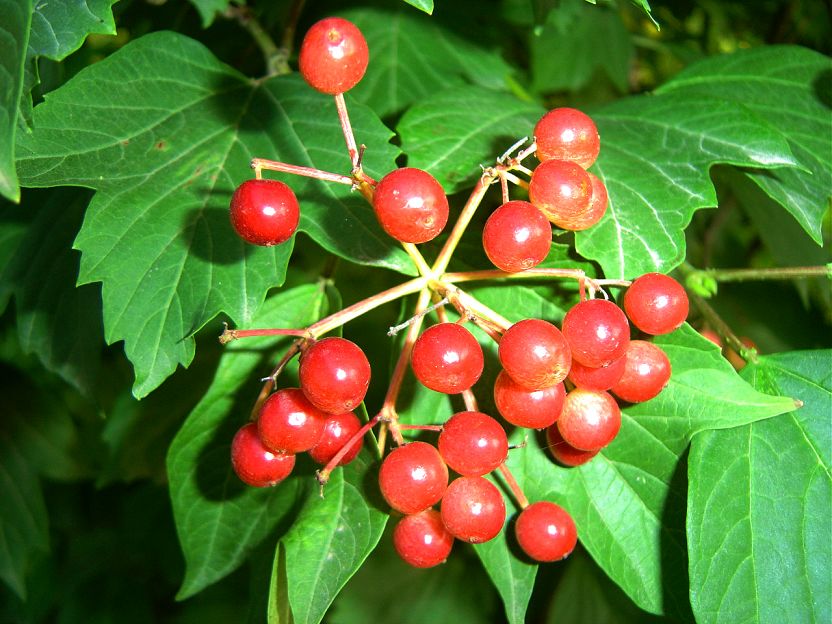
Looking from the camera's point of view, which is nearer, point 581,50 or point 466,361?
point 466,361

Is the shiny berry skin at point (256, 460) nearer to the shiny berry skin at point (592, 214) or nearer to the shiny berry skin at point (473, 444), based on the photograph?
the shiny berry skin at point (473, 444)

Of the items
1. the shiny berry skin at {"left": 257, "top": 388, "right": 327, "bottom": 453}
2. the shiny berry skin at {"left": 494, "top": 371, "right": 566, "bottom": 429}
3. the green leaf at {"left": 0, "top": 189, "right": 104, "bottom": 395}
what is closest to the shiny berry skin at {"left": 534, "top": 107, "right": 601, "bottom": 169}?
the shiny berry skin at {"left": 494, "top": 371, "right": 566, "bottom": 429}

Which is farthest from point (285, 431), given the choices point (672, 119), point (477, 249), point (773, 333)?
point (773, 333)

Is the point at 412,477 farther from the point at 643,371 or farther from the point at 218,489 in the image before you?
the point at 218,489

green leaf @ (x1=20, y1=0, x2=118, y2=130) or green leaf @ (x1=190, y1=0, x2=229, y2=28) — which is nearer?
green leaf @ (x1=20, y1=0, x2=118, y2=130)

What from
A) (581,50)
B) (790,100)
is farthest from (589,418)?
(581,50)

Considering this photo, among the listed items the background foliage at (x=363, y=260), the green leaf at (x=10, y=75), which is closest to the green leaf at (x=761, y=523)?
the background foliage at (x=363, y=260)

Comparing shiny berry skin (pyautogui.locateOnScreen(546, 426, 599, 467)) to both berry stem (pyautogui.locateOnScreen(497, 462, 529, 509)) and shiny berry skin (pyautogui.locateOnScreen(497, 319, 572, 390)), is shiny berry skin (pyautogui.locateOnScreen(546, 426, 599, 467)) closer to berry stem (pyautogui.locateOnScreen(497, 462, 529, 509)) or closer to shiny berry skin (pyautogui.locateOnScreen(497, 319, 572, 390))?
berry stem (pyautogui.locateOnScreen(497, 462, 529, 509))
